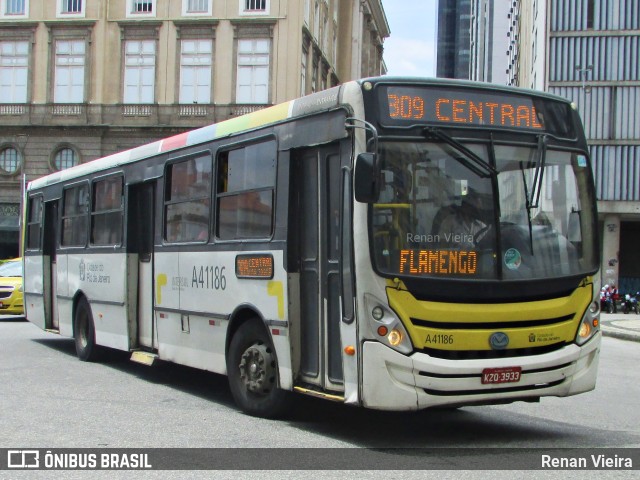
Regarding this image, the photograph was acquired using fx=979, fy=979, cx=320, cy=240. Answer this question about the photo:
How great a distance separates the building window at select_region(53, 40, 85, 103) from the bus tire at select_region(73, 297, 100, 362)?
38.7 metres

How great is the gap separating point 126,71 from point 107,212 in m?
39.5

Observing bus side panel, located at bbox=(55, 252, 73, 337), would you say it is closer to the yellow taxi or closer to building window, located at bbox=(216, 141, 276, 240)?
building window, located at bbox=(216, 141, 276, 240)

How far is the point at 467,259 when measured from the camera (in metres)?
7.96

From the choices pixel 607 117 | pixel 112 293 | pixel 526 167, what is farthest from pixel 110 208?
pixel 607 117

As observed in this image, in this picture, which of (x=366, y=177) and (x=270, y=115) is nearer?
(x=366, y=177)

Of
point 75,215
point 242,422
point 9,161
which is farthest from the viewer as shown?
point 9,161

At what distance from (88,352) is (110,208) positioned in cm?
233

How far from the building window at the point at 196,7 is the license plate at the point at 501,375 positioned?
46.1m

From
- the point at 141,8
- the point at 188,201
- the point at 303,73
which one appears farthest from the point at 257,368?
the point at 141,8

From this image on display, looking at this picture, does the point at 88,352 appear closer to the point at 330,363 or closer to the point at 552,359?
the point at 330,363

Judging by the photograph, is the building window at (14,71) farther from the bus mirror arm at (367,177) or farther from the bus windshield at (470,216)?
the bus mirror arm at (367,177)

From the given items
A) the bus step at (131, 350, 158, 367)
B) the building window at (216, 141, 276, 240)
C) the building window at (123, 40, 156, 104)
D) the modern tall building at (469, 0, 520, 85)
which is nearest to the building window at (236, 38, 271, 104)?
the building window at (123, 40, 156, 104)

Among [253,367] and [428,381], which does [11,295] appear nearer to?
[253,367]

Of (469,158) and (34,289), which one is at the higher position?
(469,158)
